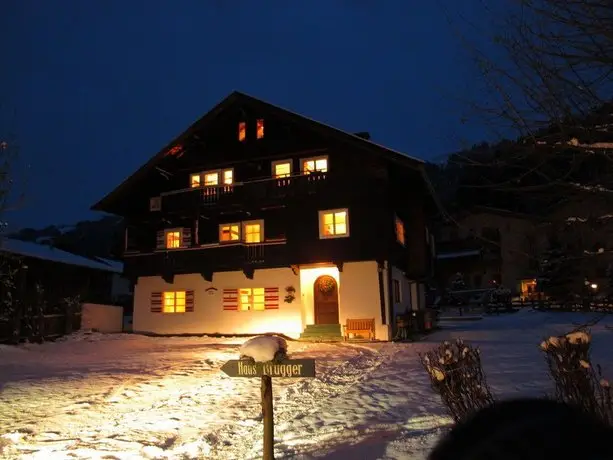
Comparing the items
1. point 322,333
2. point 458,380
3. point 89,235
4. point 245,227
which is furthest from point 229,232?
point 89,235

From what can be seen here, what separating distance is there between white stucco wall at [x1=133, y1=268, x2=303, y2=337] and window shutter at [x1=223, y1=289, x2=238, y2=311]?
19 centimetres

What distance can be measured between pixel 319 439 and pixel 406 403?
8.87ft

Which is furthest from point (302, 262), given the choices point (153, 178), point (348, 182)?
point (153, 178)

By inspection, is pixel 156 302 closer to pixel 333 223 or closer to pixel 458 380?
pixel 333 223

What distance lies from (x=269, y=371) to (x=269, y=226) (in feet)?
58.9

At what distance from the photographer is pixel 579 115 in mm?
4559

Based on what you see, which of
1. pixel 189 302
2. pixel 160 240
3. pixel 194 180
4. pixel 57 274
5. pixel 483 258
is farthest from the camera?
pixel 483 258

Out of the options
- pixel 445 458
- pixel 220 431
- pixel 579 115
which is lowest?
pixel 220 431

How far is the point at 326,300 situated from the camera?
925 inches

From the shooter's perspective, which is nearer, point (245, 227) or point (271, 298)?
point (271, 298)

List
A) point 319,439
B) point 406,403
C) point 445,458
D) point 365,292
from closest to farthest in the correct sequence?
point 445,458 → point 319,439 → point 406,403 → point 365,292

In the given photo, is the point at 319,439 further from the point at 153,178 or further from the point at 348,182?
the point at 153,178

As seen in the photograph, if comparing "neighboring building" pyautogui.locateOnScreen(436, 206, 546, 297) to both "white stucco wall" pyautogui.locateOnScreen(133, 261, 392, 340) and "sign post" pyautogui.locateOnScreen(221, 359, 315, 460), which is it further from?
"sign post" pyautogui.locateOnScreen(221, 359, 315, 460)

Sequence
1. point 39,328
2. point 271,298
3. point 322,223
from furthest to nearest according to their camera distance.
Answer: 1. point 271,298
2. point 322,223
3. point 39,328
